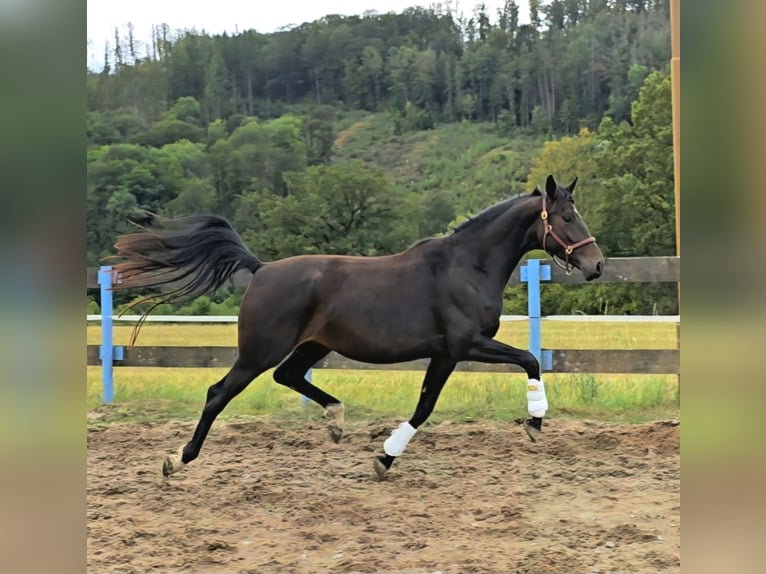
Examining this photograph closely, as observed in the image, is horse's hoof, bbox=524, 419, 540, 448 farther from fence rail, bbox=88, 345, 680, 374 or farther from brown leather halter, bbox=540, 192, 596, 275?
fence rail, bbox=88, 345, 680, 374

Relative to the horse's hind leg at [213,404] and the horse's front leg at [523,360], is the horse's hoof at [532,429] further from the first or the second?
the horse's hind leg at [213,404]

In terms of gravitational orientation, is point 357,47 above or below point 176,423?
above

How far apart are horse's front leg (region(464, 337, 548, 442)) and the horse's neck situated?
0.40 metres

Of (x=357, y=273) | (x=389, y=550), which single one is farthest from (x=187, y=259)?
(x=389, y=550)

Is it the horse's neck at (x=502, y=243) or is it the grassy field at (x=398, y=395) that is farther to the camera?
the grassy field at (x=398, y=395)

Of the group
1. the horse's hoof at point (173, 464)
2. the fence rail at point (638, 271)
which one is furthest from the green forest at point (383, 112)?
the horse's hoof at point (173, 464)

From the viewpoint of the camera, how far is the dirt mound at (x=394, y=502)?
2.88m

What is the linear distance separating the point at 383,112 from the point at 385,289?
18.7 metres

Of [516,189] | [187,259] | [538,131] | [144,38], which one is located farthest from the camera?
[538,131]

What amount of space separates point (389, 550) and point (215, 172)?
1748 centimetres

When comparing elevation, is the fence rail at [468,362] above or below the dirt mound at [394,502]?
above

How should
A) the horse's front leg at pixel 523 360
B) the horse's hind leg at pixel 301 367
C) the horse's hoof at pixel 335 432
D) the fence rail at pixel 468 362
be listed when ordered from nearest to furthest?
the horse's front leg at pixel 523 360
the horse's hind leg at pixel 301 367
the horse's hoof at pixel 335 432
the fence rail at pixel 468 362
